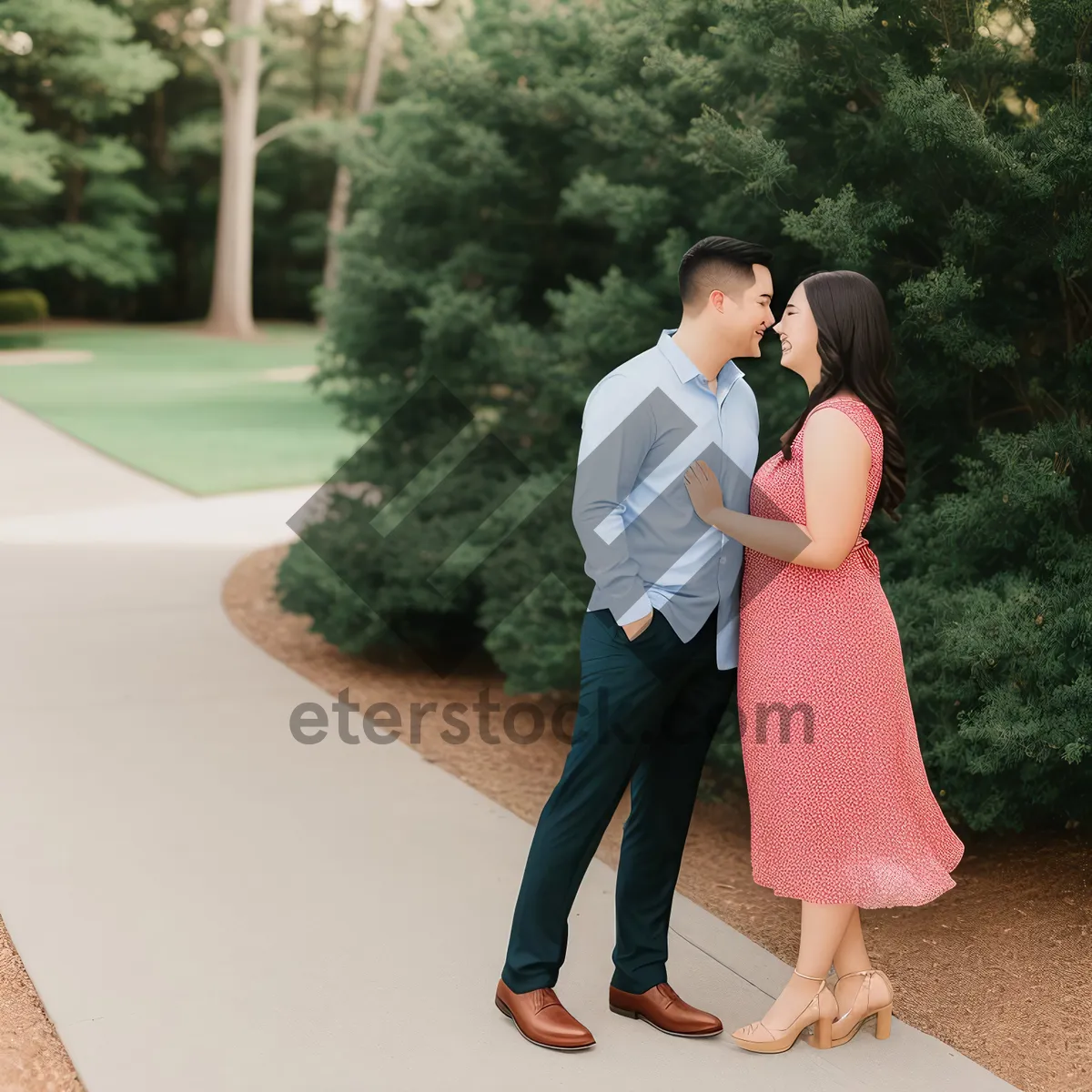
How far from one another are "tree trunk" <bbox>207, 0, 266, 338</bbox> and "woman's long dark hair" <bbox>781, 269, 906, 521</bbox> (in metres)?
34.8

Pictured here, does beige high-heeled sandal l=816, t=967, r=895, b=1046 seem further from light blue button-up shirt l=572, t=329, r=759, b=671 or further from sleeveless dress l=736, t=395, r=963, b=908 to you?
light blue button-up shirt l=572, t=329, r=759, b=671

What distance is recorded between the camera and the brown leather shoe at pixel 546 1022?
3.53 m

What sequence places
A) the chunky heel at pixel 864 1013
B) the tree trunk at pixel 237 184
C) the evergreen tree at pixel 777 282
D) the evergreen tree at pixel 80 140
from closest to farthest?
the chunky heel at pixel 864 1013 → the evergreen tree at pixel 777 282 → the evergreen tree at pixel 80 140 → the tree trunk at pixel 237 184

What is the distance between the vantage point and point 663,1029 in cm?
367

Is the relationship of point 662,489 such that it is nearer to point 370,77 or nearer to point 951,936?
point 951,936

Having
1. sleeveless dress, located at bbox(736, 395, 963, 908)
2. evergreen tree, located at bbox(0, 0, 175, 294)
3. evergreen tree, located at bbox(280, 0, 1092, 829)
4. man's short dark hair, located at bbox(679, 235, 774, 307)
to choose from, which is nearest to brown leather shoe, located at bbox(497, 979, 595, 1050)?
sleeveless dress, located at bbox(736, 395, 963, 908)

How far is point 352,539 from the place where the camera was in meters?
7.22

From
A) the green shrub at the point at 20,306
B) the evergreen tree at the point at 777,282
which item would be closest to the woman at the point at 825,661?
the evergreen tree at the point at 777,282

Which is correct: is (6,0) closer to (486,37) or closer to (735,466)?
(486,37)

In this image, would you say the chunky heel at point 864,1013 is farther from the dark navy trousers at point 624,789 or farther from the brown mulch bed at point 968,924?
the dark navy trousers at point 624,789

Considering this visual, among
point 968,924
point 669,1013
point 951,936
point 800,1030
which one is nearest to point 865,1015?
point 800,1030

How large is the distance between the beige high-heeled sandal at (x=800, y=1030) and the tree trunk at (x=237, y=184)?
35363mm

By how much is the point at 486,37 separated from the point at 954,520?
443cm

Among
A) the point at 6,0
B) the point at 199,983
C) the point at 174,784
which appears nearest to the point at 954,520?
the point at 199,983
